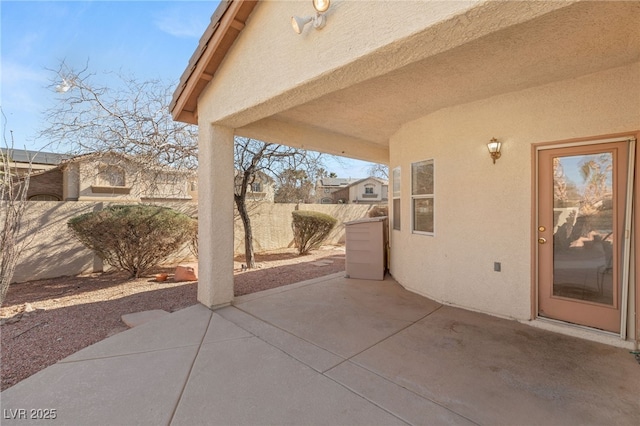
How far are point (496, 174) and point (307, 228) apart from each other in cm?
744

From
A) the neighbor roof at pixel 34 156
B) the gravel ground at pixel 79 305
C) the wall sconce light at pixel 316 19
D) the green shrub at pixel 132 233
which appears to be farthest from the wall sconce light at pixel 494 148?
the green shrub at pixel 132 233

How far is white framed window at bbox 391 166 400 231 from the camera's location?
6.40 m

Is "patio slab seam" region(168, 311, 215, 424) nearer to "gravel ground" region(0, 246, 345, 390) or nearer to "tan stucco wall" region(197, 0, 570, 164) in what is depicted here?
"gravel ground" region(0, 246, 345, 390)

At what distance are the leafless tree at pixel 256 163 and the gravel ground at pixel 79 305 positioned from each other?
1.56m

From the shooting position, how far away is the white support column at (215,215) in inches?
185

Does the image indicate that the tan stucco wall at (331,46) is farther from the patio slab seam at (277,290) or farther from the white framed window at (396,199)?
the patio slab seam at (277,290)

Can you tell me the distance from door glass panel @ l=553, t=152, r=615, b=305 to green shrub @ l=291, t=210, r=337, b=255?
787cm

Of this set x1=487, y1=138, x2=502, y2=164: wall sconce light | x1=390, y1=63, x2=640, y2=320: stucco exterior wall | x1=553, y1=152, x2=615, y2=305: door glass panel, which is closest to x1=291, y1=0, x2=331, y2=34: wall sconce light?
x1=390, y1=63, x2=640, y2=320: stucco exterior wall

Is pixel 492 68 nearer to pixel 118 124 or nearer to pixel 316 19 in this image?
pixel 316 19

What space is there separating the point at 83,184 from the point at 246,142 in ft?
50.4

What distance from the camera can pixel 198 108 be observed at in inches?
197

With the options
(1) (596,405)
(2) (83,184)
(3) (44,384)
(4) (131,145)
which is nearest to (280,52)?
(3) (44,384)

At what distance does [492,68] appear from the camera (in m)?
3.52

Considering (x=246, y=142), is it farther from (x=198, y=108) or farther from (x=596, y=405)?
(x=596, y=405)
